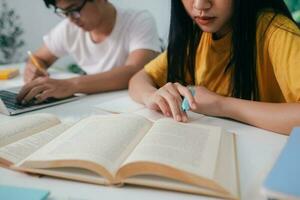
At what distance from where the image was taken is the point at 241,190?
48 cm

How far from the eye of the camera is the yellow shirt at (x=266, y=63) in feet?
2.61

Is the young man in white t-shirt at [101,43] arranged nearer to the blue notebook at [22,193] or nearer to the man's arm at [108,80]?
the man's arm at [108,80]

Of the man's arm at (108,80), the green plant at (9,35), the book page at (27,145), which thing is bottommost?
the green plant at (9,35)

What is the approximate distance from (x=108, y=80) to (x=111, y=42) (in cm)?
36

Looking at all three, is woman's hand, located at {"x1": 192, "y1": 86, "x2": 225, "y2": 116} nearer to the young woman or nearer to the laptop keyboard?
the young woman

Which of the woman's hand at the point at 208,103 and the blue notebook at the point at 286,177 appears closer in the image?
the blue notebook at the point at 286,177

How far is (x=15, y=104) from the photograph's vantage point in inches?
36.9

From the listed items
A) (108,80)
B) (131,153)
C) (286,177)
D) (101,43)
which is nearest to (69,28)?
(101,43)

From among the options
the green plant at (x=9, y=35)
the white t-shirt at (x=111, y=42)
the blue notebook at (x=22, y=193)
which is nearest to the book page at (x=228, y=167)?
the blue notebook at (x=22, y=193)

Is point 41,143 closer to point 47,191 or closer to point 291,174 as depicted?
point 47,191

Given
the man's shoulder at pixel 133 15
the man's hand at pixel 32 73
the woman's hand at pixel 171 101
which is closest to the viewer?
the woman's hand at pixel 171 101

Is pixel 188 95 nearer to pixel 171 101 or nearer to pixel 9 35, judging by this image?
pixel 171 101

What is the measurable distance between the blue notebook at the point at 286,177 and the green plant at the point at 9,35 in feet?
7.33

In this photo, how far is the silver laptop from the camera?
88cm
